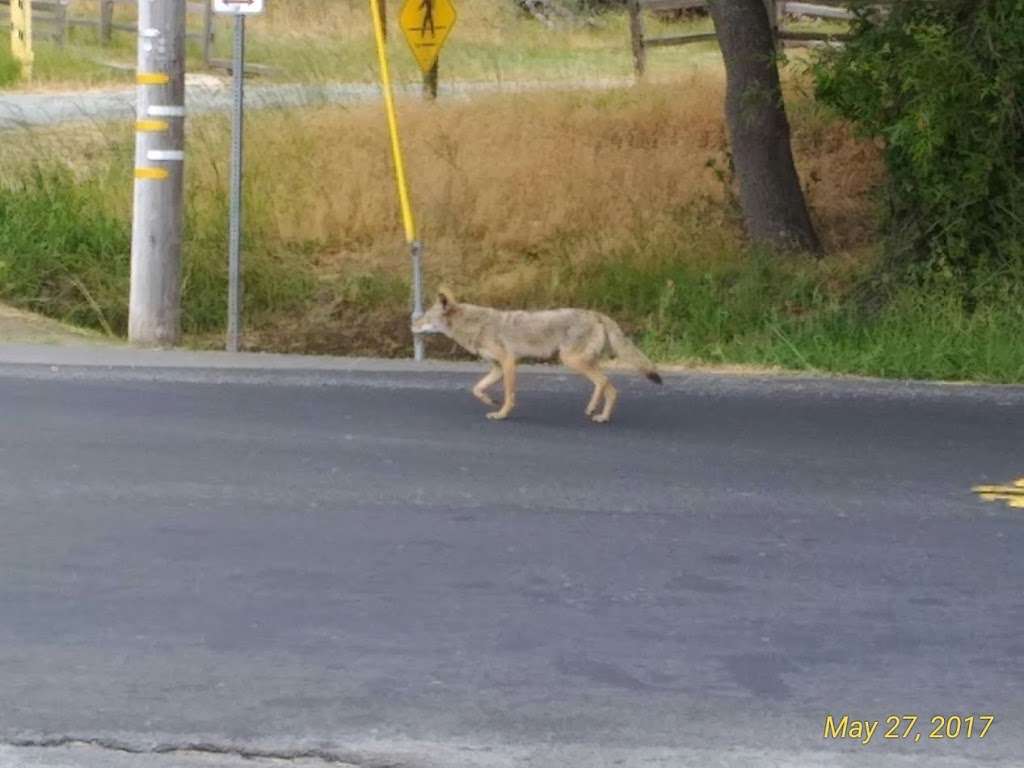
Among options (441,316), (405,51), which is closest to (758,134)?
(441,316)

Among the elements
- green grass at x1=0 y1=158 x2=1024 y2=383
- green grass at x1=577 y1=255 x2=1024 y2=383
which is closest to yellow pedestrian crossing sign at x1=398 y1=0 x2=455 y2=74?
green grass at x1=0 y1=158 x2=1024 y2=383

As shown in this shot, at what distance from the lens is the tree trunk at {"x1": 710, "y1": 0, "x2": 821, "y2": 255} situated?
58.0ft

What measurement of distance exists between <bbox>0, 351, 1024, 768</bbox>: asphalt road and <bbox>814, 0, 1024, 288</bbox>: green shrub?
3.40 m

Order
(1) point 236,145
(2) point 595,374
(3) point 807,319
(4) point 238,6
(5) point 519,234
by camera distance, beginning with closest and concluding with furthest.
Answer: (2) point 595,374, (4) point 238,6, (1) point 236,145, (3) point 807,319, (5) point 519,234

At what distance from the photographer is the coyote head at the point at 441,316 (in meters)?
11.7

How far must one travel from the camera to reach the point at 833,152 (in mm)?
20703

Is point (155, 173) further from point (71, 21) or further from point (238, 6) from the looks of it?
point (71, 21)

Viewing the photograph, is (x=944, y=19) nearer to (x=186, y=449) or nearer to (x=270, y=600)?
(x=186, y=449)

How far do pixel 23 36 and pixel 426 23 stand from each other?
16.6 m

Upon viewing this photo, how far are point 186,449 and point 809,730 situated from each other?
5015 millimetres

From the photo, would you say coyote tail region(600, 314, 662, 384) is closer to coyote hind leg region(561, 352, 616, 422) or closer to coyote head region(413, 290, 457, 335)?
coyote hind leg region(561, 352, 616, 422)

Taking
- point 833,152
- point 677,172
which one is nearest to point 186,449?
point 677,172

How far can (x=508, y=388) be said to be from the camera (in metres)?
11.3

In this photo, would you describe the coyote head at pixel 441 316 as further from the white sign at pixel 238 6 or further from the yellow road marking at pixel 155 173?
the yellow road marking at pixel 155 173
